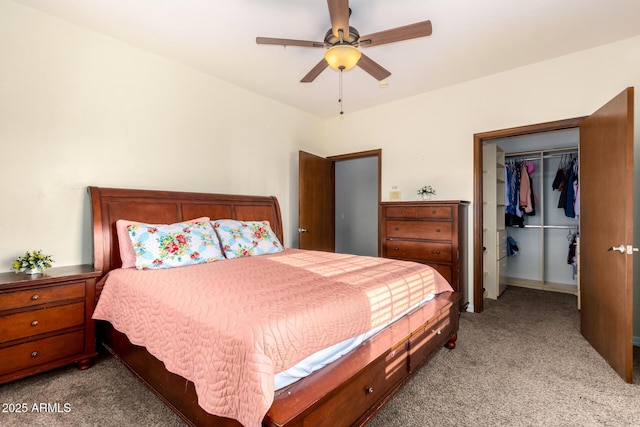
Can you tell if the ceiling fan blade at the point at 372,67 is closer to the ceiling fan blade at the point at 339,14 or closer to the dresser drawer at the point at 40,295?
the ceiling fan blade at the point at 339,14

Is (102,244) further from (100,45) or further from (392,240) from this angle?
(392,240)

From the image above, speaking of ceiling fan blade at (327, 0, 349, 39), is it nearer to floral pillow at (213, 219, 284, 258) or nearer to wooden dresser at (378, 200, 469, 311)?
floral pillow at (213, 219, 284, 258)

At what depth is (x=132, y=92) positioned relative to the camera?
2840mm

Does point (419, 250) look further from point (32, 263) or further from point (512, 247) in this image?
point (32, 263)

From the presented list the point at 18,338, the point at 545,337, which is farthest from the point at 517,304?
the point at 18,338

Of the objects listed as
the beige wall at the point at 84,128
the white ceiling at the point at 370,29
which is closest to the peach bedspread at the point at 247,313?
the beige wall at the point at 84,128

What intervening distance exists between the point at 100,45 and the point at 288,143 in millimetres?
2300

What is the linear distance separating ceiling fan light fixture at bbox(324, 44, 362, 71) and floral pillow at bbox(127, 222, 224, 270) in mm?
1768

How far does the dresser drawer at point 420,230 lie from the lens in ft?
10.8

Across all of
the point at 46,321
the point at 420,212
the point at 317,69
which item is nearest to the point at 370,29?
the point at 317,69

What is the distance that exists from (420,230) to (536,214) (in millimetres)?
2611

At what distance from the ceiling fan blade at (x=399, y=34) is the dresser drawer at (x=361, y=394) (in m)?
1.95

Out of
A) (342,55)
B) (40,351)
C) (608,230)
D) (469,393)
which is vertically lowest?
(469,393)

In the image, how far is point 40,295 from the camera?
200 centimetres
